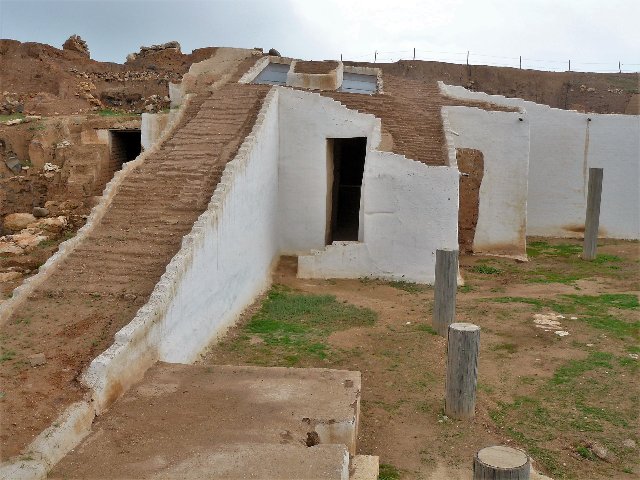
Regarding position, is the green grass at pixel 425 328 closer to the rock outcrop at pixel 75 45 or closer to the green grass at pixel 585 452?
the green grass at pixel 585 452

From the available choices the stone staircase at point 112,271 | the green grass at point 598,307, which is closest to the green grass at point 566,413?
the green grass at point 598,307

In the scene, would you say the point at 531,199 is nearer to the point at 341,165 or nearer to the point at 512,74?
the point at 341,165

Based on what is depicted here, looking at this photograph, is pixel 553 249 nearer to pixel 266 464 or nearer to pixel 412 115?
pixel 412 115

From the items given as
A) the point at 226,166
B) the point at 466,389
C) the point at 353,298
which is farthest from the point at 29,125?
the point at 466,389

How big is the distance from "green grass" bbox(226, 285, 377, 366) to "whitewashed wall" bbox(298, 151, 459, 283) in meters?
1.36

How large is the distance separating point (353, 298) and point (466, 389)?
4690 millimetres

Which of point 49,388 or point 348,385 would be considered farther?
point 348,385

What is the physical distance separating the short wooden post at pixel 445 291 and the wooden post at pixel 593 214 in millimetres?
6645

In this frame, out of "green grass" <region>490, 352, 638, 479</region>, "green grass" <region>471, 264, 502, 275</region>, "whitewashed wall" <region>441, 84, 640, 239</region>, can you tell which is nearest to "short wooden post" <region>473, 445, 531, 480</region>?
"green grass" <region>490, 352, 638, 479</region>

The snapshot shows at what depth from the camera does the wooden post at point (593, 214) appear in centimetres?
1484

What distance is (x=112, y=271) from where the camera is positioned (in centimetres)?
834

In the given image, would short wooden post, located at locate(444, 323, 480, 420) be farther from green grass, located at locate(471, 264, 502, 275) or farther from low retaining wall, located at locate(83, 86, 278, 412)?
green grass, located at locate(471, 264, 502, 275)

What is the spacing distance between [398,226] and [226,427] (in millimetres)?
7568

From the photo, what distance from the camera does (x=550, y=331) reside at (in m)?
9.88
